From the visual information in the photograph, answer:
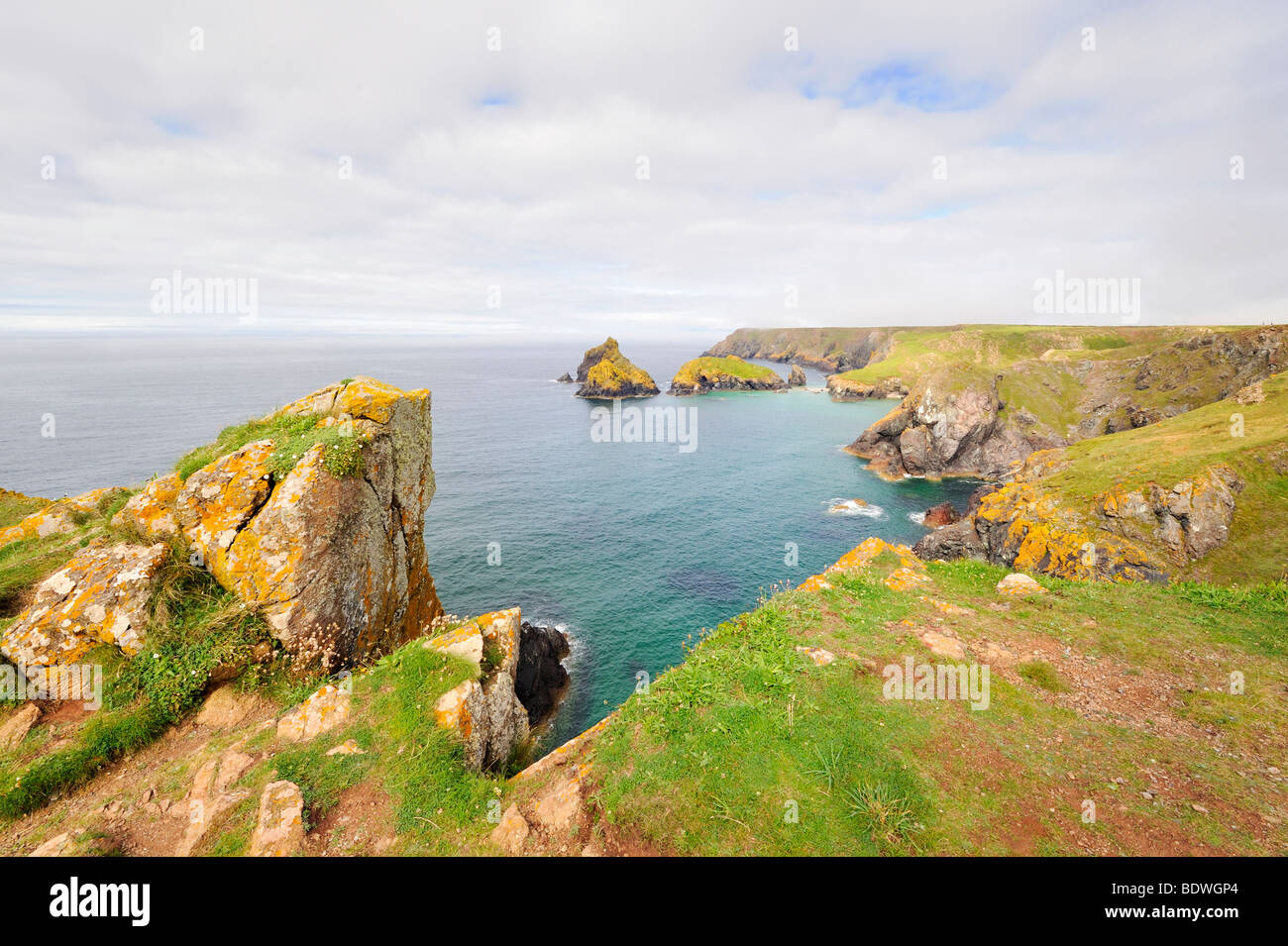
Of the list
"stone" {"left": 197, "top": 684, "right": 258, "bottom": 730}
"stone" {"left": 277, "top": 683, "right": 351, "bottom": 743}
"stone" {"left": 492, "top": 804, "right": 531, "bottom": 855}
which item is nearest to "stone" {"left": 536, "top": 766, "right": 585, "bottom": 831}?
"stone" {"left": 492, "top": 804, "right": 531, "bottom": 855}

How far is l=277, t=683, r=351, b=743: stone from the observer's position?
11.3 metres

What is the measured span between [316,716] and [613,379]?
12722cm

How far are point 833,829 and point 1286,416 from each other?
194 ft

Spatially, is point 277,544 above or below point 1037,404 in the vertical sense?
below

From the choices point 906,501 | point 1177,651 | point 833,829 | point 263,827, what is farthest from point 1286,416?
point 263,827

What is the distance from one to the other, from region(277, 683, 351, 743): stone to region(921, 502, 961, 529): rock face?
56.0 meters

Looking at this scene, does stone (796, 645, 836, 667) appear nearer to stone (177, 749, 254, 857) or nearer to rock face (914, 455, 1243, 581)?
stone (177, 749, 254, 857)

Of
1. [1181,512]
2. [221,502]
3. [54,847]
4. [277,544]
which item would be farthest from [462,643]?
[1181,512]

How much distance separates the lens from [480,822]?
9523 mm

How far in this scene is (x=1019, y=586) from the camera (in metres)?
16.9

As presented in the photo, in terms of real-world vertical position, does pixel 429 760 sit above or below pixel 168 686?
below

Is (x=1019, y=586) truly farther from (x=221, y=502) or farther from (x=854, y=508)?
(x=854, y=508)
